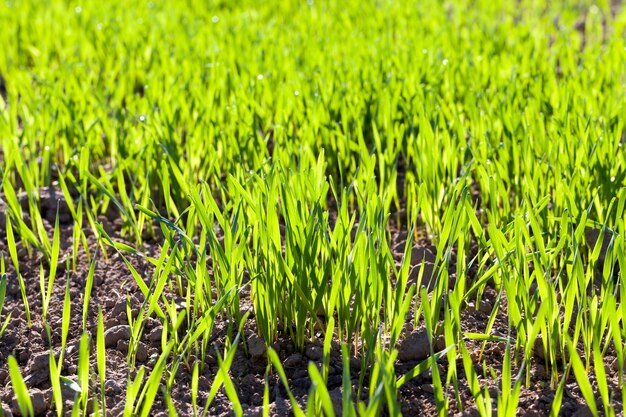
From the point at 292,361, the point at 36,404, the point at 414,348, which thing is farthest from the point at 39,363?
the point at 414,348

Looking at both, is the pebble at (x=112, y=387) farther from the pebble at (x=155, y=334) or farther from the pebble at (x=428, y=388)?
the pebble at (x=428, y=388)

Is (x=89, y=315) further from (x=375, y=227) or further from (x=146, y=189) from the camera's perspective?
(x=375, y=227)

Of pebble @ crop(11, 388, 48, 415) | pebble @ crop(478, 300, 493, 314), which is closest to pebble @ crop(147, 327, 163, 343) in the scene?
pebble @ crop(11, 388, 48, 415)

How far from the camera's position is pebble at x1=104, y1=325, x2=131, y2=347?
1.83 metres

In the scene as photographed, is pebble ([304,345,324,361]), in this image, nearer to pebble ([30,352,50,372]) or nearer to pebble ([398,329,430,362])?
pebble ([398,329,430,362])

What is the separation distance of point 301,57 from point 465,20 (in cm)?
121

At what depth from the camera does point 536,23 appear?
4238 millimetres

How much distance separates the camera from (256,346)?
1785mm

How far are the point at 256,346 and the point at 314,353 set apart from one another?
0.13 metres

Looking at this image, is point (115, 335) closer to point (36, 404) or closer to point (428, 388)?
point (36, 404)

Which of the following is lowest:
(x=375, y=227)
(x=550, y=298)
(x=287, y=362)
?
(x=287, y=362)

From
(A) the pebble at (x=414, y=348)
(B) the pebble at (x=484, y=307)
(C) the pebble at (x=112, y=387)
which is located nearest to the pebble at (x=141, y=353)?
(C) the pebble at (x=112, y=387)

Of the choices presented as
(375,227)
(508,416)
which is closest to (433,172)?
(375,227)

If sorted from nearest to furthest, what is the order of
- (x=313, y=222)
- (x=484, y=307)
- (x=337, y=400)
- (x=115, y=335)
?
(x=337, y=400) → (x=313, y=222) → (x=115, y=335) → (x=484, y=307)
